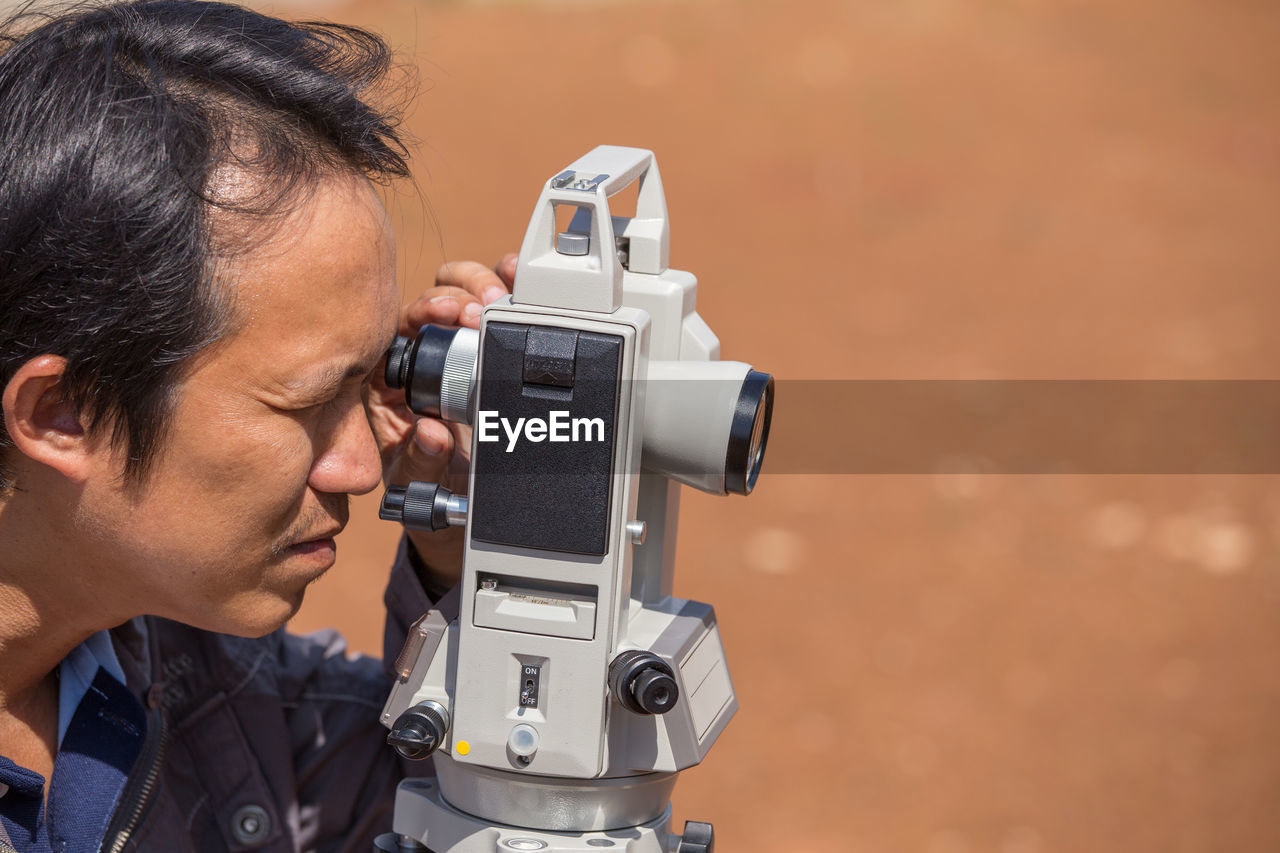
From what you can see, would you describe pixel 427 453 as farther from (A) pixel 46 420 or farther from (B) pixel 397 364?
(A) pixel 46 420

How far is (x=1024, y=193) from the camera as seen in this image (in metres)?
10.6

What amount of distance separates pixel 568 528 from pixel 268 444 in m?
0.39

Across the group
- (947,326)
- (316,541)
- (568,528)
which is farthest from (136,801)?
(947,326)

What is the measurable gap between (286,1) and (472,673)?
553 inches

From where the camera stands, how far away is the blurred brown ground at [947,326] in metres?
4.97

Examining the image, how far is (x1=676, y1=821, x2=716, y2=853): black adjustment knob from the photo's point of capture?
154 centimetres

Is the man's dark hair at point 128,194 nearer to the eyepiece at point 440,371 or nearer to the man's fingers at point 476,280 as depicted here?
the eyepiece at point 440,371

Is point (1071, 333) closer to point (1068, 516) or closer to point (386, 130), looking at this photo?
point (1068, 516)

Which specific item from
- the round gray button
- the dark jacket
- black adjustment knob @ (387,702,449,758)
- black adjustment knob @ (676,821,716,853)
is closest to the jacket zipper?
the dark jacket

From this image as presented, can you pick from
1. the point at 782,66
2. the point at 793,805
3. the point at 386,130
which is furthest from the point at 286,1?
the point at 386,130

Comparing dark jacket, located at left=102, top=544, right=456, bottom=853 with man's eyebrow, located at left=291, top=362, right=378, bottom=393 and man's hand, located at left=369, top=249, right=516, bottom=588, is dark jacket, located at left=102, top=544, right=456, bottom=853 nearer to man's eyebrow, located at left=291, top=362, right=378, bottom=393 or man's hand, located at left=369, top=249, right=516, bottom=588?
man's hand, located at left=369, top=249, right=516, bottom=588

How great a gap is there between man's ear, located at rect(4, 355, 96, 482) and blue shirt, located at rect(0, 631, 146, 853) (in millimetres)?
431

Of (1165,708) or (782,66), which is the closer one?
(1165,708)

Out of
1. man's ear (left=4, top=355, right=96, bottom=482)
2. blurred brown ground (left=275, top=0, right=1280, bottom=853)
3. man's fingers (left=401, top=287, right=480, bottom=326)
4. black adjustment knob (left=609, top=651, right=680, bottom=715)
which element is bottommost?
black adjustment knob (left=609, top=651, right=680, bottom=715)
